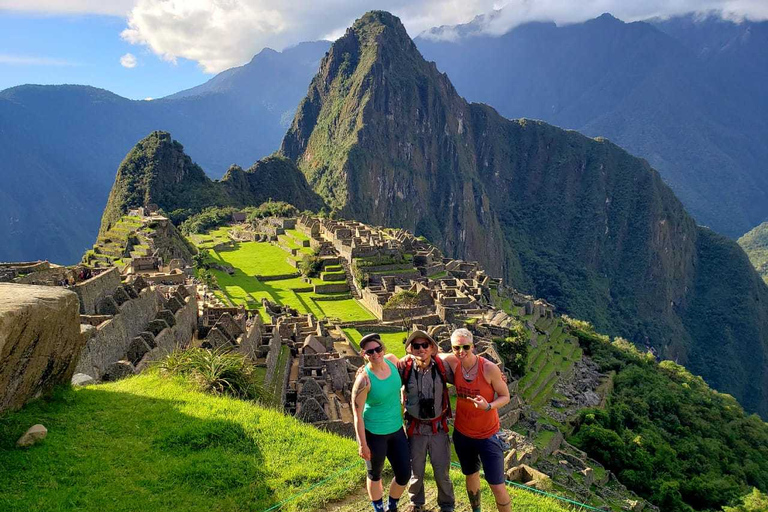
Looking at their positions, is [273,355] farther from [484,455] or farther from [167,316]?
[484,455]

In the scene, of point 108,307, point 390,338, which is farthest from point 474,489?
point 390,338

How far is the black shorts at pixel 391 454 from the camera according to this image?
250 inches

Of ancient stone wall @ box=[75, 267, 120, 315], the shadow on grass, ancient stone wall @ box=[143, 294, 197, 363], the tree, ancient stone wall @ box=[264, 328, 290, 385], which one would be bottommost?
the tree

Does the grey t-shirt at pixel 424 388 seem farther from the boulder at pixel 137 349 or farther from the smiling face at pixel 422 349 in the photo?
the boulder at pixel 137 349

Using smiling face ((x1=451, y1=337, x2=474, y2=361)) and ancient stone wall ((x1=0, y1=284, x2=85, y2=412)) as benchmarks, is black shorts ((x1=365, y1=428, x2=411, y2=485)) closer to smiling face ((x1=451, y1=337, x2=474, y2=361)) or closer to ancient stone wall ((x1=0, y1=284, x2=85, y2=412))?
smiling face ((x1=451, y1=337, x2=474, y2=361))

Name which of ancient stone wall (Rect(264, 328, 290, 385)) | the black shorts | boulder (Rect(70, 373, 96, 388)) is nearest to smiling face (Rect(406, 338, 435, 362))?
the black shorts

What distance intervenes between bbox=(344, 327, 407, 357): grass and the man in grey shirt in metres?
22.6

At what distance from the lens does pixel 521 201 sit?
195m

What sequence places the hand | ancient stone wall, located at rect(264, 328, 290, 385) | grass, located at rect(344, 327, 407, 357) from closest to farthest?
the hand → ancient stone wall, located at rect(264, 328, 290, 385) → grass, located at rect(344, 327, 407, 357)

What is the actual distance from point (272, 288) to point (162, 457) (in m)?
34.2

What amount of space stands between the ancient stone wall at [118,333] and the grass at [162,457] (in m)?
2.55

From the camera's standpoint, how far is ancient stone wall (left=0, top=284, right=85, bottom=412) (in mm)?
7270

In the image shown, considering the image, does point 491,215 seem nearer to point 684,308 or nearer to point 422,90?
point 422,90

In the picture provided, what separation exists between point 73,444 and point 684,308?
160528 millimetres
